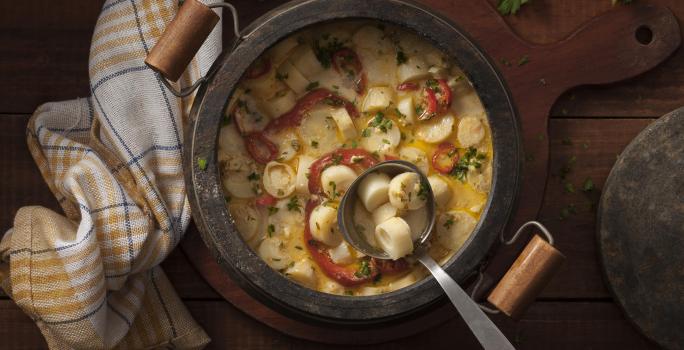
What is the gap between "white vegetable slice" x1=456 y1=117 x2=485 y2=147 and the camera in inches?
101

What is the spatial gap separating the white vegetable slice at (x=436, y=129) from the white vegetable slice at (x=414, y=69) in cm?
13

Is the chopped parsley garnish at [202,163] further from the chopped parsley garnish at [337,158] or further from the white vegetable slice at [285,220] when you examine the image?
the chopped parsley garnish at [337,158]

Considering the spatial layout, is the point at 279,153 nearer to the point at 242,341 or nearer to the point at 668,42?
the point at 242,341

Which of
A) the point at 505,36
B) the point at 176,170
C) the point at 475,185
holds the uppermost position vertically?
the point at 505,36

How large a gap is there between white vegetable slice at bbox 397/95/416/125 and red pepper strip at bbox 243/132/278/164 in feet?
1.24

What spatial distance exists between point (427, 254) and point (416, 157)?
283 millimetres

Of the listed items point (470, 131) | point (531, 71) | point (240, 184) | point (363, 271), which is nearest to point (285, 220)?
point (240, 184)

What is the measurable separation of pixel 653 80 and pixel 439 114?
2.76ft

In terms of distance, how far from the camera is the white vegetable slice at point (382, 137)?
2594mm

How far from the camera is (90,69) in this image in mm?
2783

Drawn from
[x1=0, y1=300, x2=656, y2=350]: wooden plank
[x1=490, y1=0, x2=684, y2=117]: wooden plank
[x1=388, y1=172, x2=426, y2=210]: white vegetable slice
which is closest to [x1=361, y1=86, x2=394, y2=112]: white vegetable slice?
[x1=388, y1=172, x2=426, y2=210]: white vegetable slice

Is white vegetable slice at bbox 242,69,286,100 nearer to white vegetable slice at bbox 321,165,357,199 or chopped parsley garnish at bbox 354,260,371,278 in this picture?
white vegetable slice at bbox 321,165,357,199

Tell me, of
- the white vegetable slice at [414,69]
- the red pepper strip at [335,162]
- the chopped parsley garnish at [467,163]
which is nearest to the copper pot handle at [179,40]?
the red pepper strip at [335,162]

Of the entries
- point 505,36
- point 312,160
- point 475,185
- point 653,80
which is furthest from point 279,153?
point 653,80
